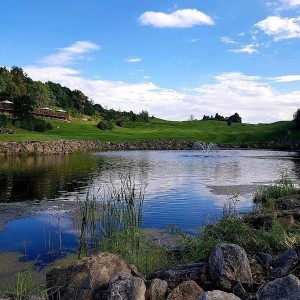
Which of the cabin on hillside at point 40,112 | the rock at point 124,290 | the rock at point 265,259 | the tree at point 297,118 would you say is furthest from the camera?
the tree at point 297,118

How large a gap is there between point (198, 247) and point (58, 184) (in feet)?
67.3

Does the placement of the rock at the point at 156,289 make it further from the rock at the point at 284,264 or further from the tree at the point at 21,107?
the tree at the point at 21,107

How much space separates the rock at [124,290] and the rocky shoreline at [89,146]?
5597 centimetres

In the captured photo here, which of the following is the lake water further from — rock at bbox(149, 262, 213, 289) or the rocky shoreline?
the rocky shoreline

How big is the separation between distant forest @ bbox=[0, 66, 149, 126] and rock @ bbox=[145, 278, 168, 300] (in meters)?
107

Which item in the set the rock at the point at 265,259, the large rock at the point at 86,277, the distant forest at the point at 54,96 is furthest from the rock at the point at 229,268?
the distant forest at the point at 54,96

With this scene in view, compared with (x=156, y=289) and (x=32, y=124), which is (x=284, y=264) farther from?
(x=32, y=124)

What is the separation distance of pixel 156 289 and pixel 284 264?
2.56 meters

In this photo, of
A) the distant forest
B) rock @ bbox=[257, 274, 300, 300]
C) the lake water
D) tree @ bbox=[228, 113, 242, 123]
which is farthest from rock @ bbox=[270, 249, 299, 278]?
tree @ bbox=[228, 113, 242, 123]

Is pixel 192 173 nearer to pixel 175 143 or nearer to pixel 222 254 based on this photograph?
pixel 222 254

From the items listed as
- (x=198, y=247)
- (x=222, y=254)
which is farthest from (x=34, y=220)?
(x=222, y=254)

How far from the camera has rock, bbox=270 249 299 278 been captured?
24.8 ft

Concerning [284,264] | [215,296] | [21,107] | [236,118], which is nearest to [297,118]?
[236,118]

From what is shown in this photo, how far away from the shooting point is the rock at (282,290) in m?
5.96
